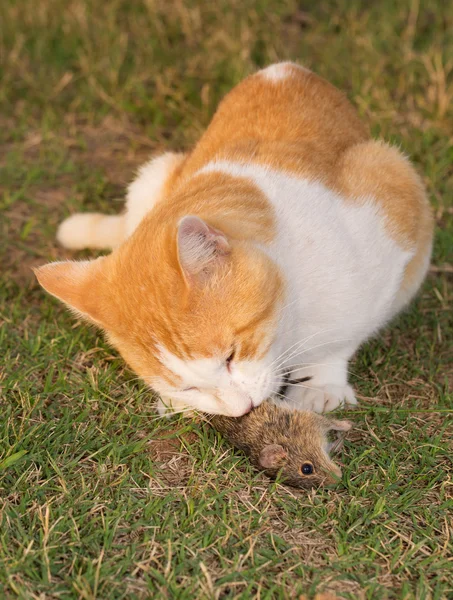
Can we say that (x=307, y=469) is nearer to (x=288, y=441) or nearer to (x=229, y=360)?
(x=288, y=441)

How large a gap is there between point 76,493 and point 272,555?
663 millimetres

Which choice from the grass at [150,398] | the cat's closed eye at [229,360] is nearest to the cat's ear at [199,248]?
the cat's closed eye at [229,360]

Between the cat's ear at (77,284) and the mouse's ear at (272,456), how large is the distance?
684 millimetres

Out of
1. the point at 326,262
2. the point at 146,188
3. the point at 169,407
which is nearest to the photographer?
the point at 326,262

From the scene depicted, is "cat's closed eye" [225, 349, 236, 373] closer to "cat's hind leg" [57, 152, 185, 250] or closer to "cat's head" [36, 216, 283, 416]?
"cat's head" [36, 216, 283, 416]

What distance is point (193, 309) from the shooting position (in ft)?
8.02

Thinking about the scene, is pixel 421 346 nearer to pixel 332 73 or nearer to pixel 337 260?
pixel 337 260

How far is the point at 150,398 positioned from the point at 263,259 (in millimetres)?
829

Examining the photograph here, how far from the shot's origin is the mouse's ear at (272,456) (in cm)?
269

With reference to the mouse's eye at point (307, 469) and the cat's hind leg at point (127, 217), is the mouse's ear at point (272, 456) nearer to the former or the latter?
the mouse's eye at point (307, 469)

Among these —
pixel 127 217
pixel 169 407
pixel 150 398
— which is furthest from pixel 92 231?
pixel 169 407

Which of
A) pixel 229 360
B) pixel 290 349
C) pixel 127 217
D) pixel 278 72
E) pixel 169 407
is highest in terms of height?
pixel 278 72

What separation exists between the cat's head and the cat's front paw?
38 centimetres

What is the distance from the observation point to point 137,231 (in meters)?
2.79
